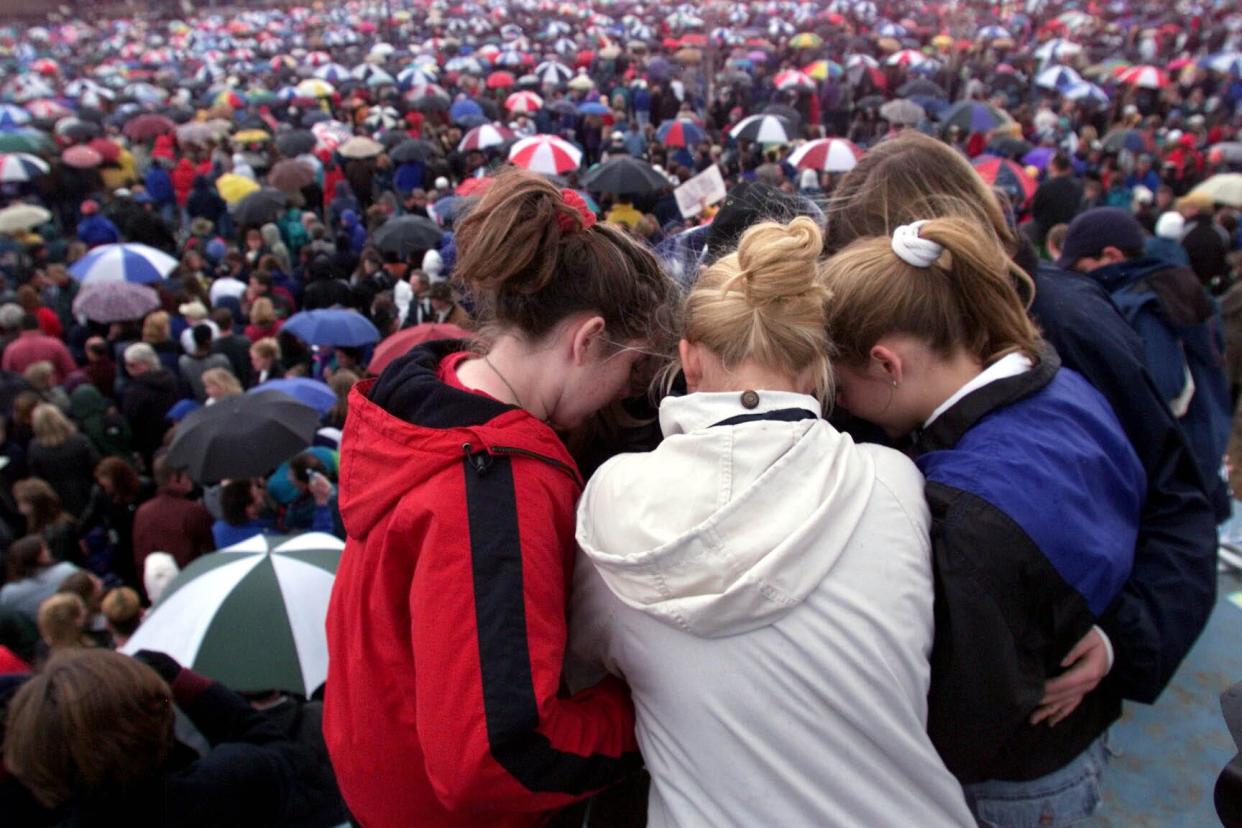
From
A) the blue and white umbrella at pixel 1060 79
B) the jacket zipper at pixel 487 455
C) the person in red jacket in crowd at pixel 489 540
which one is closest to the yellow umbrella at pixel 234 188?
the person in red jacket in crowd at pixel 489 540

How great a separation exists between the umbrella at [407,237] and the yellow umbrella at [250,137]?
733 centimetres

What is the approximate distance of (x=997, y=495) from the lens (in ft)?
4.25

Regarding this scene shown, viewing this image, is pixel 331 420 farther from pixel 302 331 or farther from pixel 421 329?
pixel 302 331

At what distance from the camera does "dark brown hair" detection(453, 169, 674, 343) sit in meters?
1.42

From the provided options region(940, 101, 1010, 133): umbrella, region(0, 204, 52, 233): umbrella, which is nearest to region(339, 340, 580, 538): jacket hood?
region(0, 204, 52, 233): umbrella

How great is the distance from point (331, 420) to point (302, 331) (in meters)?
1.54

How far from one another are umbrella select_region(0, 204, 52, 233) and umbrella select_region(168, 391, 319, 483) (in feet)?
24.8

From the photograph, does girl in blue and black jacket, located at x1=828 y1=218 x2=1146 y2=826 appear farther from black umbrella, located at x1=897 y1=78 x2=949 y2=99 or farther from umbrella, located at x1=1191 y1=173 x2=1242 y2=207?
black umbrella, located at x1=897 y1=78 x2=949 y2=99

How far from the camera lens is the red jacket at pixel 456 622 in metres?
1.22

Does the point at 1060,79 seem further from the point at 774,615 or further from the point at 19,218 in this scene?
the point at 774,615

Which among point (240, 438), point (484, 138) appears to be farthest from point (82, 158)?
point (240, 438)

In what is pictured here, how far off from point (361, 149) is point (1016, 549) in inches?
527

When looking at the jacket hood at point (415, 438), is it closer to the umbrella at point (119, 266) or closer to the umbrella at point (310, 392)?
the umbrella at point (310, 392)

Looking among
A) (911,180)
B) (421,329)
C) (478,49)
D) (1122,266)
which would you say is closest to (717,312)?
(911,180)
